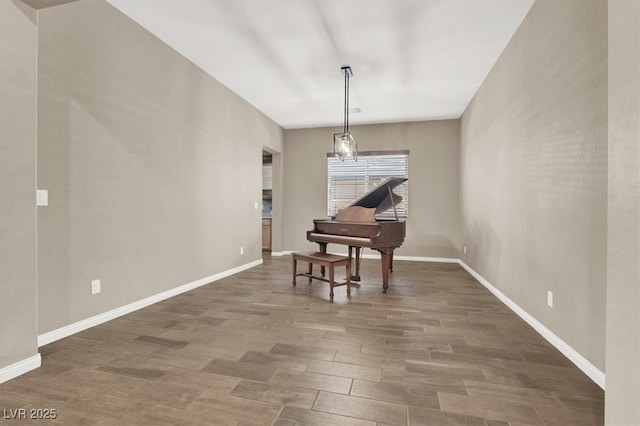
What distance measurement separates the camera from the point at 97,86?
2.74 m

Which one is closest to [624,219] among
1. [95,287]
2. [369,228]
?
[369,228]

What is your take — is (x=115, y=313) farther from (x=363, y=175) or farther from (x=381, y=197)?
(x=363, y=175)

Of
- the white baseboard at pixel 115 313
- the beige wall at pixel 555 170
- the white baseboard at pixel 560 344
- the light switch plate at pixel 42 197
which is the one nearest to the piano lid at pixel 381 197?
the beige wall at pixel 555 170

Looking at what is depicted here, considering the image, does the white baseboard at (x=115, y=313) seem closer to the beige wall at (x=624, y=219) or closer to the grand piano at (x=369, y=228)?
the grand piano at (x=369, y=228)

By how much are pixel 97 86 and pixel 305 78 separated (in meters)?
2.53

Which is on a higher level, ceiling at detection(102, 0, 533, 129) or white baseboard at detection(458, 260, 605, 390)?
ceiling at detection(102, 0, 533, 129)

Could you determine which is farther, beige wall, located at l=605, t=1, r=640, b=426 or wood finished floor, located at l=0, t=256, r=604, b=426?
wood finished floor, located at l=0, t=256, r=604, b=426

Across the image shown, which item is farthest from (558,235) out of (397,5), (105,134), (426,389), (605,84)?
(105,134)

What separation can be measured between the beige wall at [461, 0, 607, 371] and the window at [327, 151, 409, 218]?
2591mm

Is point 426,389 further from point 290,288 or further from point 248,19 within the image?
point 248,19

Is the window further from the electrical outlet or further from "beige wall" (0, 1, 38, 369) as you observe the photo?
"beige wall" (0, 1, 38, 369)

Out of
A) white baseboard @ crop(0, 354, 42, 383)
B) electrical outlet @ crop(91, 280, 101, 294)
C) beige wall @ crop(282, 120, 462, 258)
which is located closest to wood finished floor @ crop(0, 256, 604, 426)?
white baseboard @ crop(0, 354, 42, 383)

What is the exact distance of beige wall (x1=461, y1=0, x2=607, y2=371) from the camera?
192 centimetres

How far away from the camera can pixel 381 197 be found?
4.46 metres
